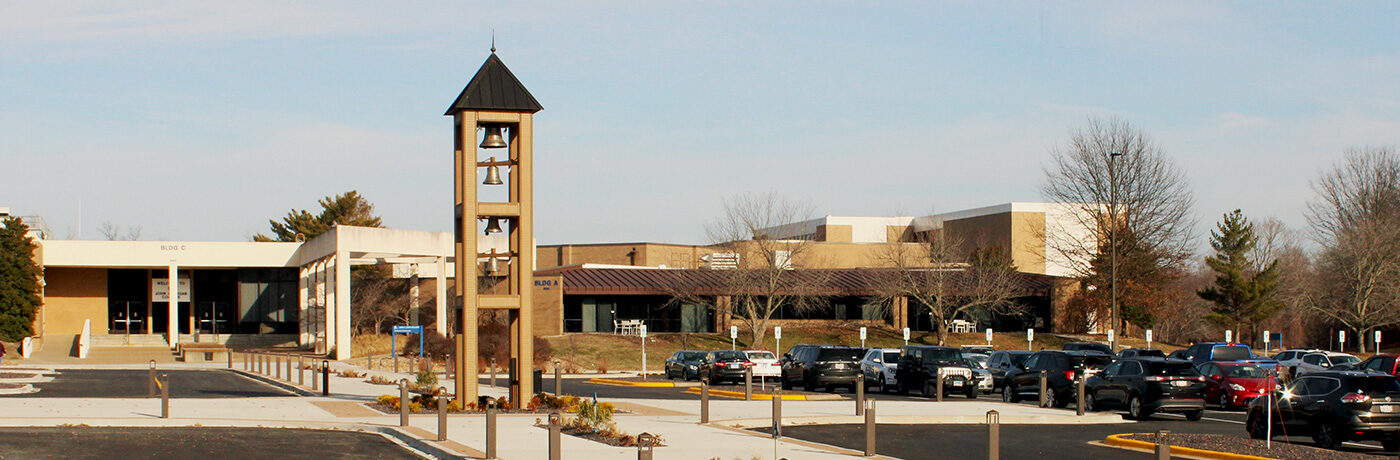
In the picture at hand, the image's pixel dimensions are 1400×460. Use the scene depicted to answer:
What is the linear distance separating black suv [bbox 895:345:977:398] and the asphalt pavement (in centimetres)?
1930

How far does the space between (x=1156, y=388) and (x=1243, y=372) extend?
22.5 ft

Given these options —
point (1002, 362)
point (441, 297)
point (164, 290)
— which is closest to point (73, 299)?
point (164, 290)

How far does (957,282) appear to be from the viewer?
72812mm

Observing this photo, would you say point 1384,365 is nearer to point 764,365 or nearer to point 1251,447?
point 764,365

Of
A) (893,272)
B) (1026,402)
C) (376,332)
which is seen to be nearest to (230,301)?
(376,332)

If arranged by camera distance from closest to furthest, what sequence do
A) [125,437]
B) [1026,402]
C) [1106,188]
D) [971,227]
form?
[125,437]
[1026,402]
[1106,188]
[971,227]

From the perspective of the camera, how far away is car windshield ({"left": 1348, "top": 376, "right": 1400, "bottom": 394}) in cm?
1998

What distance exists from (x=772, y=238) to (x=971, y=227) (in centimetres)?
3103

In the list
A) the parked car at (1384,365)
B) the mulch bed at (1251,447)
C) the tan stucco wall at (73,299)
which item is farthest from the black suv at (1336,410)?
the tan stucco wall at (73,299)

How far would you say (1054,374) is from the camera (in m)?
31.6

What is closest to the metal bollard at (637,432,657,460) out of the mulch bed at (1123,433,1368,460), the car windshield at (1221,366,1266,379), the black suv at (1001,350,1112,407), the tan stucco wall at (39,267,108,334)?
the mulch bed at (1123,433,1368,460)

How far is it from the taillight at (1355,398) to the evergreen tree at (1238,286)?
190 ft

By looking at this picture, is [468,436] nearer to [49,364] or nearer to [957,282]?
[49,364]

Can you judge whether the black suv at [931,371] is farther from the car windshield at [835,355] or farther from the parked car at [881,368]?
the car windshield at [835,355]
